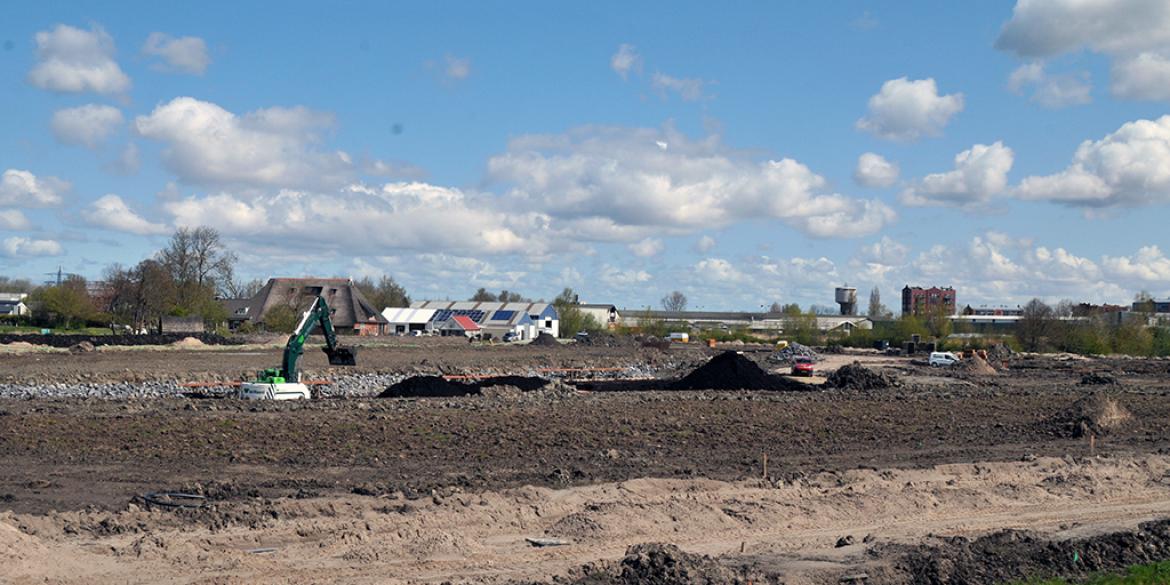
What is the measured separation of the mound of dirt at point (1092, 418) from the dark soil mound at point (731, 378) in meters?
19.2

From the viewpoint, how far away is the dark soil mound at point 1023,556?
12648 millimetres

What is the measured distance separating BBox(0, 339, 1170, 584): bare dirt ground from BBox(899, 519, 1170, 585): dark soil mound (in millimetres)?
514

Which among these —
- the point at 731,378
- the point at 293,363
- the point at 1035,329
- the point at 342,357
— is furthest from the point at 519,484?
the point at 1035,329

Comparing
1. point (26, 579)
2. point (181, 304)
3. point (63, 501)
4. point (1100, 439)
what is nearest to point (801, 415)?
point (1100, 439)

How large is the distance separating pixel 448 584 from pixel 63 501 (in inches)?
292

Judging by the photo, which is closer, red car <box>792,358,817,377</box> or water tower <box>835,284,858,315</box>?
red car <box>792,358,817,377</box>

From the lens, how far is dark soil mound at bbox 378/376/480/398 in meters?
39.9

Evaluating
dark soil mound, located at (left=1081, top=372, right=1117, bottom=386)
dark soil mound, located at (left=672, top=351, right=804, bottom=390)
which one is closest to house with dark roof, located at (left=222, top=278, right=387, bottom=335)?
dark soil mound, located at (left=672, top=351, right=804, bottom=390)

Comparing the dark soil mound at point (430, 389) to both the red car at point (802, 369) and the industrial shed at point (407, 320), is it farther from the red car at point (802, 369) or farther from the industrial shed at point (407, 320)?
the industrial shed at point (407, 320)

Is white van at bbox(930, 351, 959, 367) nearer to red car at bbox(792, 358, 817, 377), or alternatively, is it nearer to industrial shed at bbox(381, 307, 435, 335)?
red car at bbox(792, 358, 817, 377)

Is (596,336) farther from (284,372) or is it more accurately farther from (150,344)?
(284,372)

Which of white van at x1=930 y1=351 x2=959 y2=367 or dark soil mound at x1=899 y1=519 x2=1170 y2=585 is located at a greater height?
white van at x1=930 y1=351 x2=959 y2=367

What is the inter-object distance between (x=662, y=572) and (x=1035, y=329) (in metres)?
98.7

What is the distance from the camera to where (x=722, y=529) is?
15.3 m
